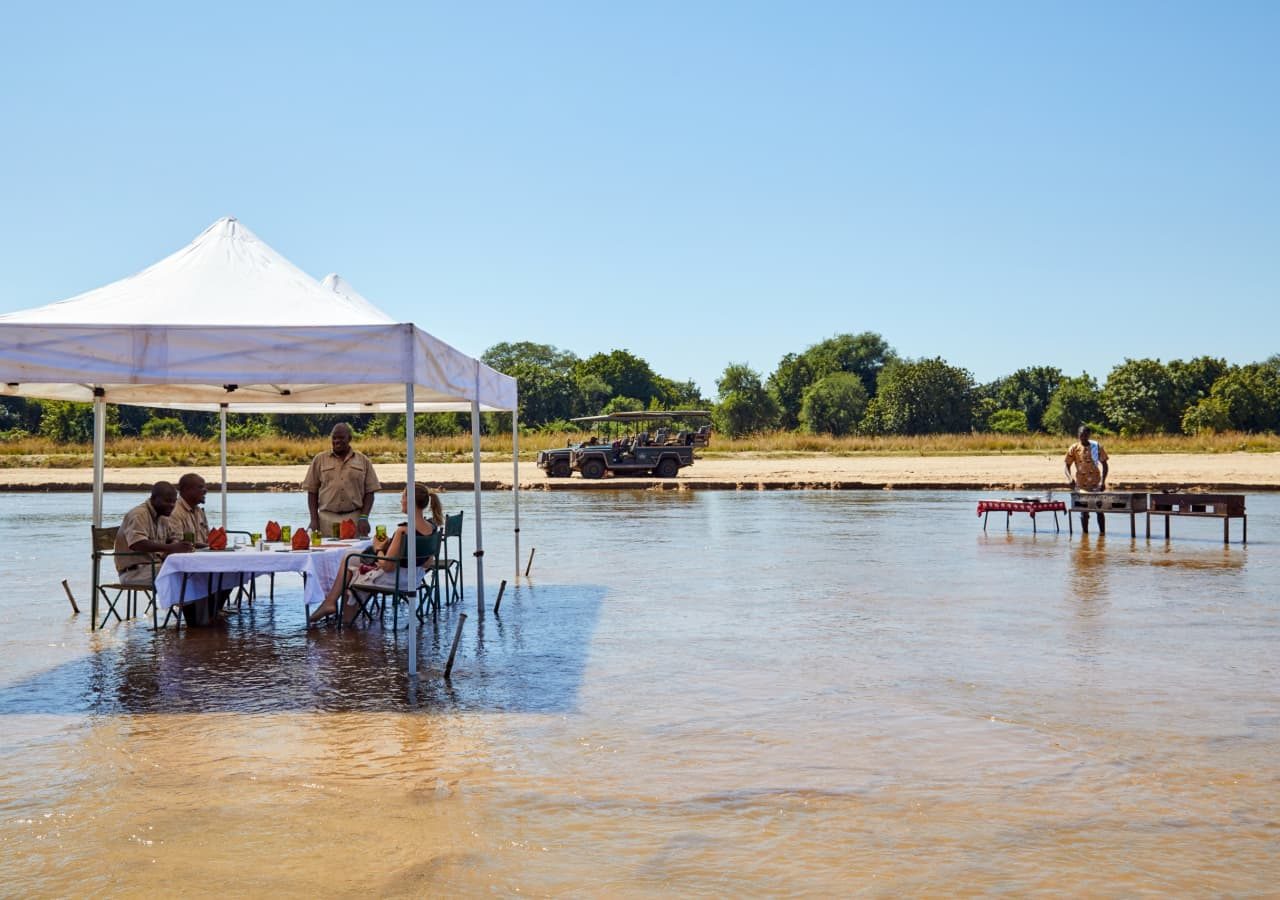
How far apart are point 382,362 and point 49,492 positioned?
101 ft

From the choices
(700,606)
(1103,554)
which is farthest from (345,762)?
(1103,554)

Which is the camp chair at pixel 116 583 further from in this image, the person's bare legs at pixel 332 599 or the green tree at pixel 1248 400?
the green tree at pixel 1248 400

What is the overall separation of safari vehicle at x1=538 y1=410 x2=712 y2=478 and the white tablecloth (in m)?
26.0

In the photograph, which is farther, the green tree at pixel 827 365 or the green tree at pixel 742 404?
the green tree at pixel 827 365

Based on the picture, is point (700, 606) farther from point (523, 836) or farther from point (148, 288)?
point (523, 836)

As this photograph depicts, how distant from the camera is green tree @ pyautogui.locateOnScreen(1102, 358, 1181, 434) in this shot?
68938 mm

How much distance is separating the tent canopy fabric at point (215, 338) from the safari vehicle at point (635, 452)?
88.0 feet

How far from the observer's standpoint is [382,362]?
7.80 meters

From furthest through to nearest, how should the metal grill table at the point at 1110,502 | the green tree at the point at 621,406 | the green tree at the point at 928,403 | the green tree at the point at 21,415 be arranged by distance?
the green tree at the point at 621,406, the green tree at the point at 928,403, the green tree at the point at 21,415, the metal grill table at the point at 1110,502

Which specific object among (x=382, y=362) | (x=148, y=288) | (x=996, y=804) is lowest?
(x=996, y=804)

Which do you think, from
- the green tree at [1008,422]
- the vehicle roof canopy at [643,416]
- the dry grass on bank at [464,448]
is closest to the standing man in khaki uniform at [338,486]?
the vehicle roof canopy at [643,416]

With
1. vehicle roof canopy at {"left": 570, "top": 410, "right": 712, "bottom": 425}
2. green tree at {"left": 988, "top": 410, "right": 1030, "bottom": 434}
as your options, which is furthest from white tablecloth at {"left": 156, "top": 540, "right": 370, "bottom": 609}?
green tree at {"left": 988, "top": 410, "right": 1030, "bottom": 434}

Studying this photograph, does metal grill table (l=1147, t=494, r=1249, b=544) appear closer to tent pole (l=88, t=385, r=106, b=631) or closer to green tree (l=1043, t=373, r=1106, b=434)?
tent pole (l=88, t=385, r=106, b=631)

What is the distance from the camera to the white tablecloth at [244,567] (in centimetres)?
915
